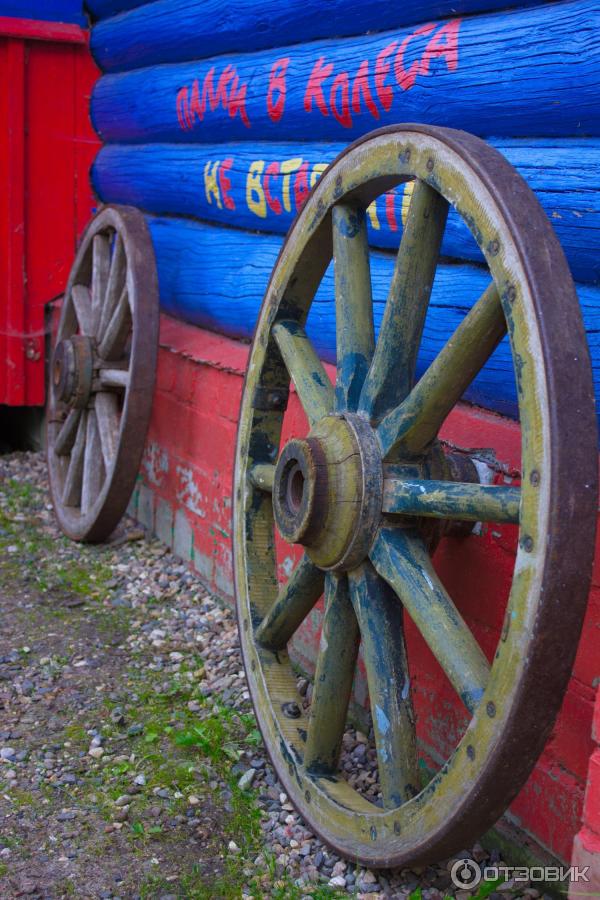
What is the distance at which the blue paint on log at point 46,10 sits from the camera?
5.12 m

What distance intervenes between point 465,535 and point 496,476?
0.45 ft

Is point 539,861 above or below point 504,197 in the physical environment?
below

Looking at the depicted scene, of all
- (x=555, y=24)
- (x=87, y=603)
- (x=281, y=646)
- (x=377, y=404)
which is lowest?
(x=87, y=603)

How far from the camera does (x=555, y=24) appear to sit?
6.89ft

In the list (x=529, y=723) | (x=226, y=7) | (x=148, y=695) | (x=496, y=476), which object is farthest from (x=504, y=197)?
(x=226, y=7)

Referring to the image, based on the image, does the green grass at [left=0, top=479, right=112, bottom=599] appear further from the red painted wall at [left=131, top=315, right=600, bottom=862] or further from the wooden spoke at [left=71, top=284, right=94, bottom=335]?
the wooden spoke at [left=71, top=284, right=94, bottom=335]

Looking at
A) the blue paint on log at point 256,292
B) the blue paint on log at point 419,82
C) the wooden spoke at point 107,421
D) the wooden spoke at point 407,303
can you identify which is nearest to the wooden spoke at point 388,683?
the wooden spoke at point 407,303

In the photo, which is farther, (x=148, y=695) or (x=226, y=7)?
(x=226, y=7)

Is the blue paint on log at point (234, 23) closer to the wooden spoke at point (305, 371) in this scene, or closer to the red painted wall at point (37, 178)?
the red painted wall at point (37, 178)

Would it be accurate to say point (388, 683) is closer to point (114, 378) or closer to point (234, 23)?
point (114, 378)

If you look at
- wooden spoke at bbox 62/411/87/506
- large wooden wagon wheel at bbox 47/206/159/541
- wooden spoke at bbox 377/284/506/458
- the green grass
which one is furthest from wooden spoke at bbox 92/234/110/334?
wooden spoke at bbox 377/284/506/458

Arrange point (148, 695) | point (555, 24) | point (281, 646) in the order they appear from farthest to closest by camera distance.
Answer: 1. point (148, 695)
2. point (281, 646)
3. point (555, 24)

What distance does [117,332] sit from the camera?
4.09m

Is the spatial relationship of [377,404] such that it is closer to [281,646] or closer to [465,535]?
[465,535]
